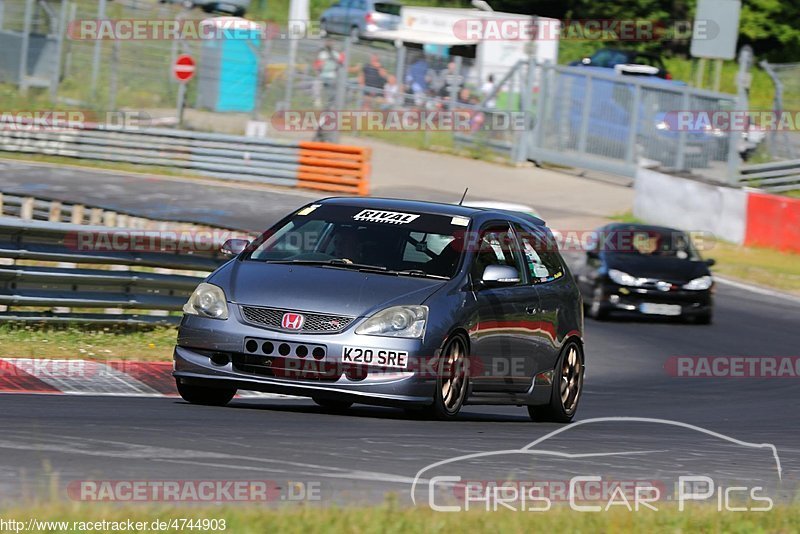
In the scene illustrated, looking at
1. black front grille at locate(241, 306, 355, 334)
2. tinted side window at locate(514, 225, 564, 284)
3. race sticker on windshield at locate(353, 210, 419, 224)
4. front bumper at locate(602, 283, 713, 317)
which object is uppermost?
race sticker on windshield at locate(353, 210, 419, 224)

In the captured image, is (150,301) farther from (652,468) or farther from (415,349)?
(652,468)

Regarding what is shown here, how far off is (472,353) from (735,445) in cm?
190

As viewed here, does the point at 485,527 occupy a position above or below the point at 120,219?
above

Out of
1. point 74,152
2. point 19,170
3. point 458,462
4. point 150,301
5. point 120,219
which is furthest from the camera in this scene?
point 74,152

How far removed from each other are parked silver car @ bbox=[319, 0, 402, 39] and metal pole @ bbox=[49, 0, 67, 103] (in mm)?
12775

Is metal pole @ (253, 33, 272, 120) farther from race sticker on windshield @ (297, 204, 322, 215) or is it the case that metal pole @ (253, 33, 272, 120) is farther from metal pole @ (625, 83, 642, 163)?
race sticker on windshield @ (297, 204, 322, 215)

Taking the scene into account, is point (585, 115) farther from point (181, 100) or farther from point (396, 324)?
point (396, 324)

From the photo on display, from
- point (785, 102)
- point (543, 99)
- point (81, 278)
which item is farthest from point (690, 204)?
point (81, 278)

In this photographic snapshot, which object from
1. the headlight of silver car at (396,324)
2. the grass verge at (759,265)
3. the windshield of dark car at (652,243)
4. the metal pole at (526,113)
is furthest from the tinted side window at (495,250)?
the metal pole at (526,113)

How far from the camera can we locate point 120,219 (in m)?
23.7

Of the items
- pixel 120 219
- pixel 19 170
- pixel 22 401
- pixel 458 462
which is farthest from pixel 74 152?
pixel 458 462

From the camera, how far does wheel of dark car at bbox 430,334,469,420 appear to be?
9.46 metres

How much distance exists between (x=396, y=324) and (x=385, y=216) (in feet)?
4.11

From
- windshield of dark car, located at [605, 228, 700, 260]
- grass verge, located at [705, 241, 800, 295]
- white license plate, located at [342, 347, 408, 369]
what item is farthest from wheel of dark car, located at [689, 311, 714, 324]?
white license plate, located at [342, 347, 408, 369]
